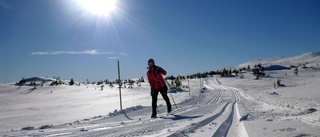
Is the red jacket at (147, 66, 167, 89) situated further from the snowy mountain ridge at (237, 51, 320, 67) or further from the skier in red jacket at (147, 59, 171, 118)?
the snowy mountain ridge at (237, 51, 320, 67)

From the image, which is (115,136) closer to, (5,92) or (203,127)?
(203,127)

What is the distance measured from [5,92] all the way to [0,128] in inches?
465

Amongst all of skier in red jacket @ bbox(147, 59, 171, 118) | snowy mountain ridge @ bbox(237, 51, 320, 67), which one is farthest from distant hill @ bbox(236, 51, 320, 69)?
skier in red jacket @ bbox(147, 59, 171, 118)

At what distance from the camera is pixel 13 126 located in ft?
19.7

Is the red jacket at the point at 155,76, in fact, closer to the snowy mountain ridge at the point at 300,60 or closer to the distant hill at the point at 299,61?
the distant hill at the point at 299,61

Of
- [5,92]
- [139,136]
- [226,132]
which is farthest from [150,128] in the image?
[5,92]

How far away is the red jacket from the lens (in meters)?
8.12

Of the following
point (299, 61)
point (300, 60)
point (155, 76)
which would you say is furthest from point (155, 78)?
point (300, 60)

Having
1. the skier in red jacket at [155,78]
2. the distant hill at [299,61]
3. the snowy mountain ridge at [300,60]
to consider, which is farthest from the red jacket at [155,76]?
the snowy mountain ridge at [300,60]

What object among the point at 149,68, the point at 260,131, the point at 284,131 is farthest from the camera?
the point at 149,68

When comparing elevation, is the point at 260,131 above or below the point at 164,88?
below

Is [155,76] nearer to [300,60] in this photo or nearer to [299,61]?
[299,61]

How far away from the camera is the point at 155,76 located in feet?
26.6

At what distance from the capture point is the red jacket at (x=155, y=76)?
812 cm
